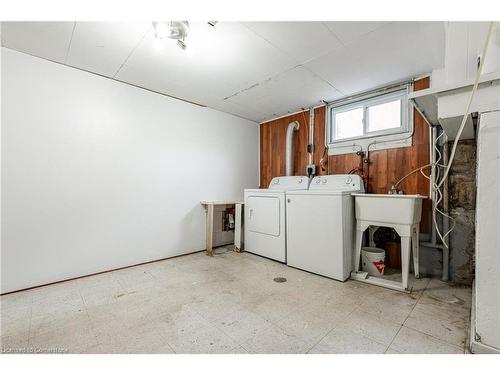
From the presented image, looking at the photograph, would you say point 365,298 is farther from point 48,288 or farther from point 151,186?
point 48,288

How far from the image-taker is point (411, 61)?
7.04 feet

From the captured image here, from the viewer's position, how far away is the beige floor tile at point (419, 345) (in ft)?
4.03

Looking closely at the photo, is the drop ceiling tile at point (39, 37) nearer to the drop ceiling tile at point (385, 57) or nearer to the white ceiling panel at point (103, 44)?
the white ceiling panel at point (103, 44)

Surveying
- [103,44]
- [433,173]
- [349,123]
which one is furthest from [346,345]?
[103,44]

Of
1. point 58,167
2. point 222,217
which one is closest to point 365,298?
point 222,217

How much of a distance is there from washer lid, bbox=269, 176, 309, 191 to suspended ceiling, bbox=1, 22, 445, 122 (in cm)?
120

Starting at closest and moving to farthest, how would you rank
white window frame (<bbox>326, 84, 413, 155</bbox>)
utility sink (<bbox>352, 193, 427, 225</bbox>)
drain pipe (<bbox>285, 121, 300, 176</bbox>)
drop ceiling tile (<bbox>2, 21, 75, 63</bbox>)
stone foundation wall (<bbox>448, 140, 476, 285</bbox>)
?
drop ceiling tile (<bbox>2, 21, 75, 63</bbox>) < utility sink (<bbox>352, 193, 427, 225</bbox>) < stone foundation wall (<bbox>448, 140, 476, 285</bbox>) < white window frame (<bbox>326, 84, 413, 155</bbox>) < drain pipe (<bbox>285, 121, 300, 176</bbox>)

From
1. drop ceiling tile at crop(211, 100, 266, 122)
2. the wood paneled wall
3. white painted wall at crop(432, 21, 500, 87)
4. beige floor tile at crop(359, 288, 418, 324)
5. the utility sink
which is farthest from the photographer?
drop ceiling tile at crop(211, 100, 266, 122)

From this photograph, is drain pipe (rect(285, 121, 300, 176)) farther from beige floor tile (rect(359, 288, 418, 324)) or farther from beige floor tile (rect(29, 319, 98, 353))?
beige floor tile (rect(29, 319, 98, 353))

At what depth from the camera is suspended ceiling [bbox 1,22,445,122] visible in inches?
68.2

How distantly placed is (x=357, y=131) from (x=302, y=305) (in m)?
2.37

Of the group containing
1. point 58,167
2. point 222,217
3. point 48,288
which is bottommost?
point 48,288

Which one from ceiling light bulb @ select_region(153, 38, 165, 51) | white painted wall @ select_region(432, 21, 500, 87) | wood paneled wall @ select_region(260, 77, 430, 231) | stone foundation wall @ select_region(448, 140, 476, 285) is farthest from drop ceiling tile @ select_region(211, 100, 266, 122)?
stone foundation wall @ select_region(448, 140, 476, 285)

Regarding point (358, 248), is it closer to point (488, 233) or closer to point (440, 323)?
point (440, 323)
